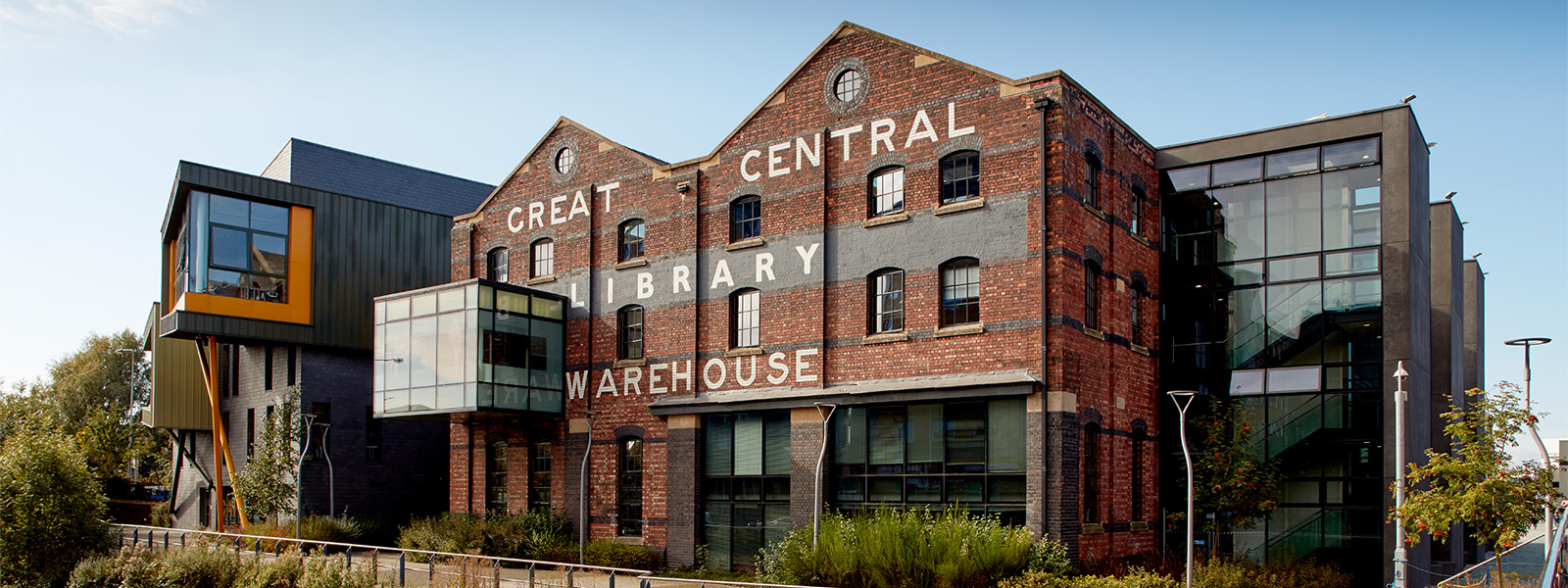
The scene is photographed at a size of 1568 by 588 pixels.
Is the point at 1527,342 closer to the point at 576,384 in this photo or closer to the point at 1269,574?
the point at 1269,574

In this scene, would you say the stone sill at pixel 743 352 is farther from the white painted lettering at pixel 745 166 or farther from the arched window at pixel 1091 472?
the arched window at pixel 1091 472

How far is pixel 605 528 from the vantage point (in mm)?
27578

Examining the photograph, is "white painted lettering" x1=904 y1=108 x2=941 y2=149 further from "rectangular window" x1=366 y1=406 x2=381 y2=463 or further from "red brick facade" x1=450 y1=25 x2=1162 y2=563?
"rectangular window" x1=366 y1=406 x2=381 y2=463

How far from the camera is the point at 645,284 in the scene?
27.9 meters

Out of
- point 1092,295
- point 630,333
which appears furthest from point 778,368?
point 1092,295

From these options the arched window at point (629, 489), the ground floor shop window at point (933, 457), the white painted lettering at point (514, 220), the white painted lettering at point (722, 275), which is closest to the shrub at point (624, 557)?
the arched window at point (629, 489)

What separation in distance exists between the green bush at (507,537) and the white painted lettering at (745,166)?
31.2 ft

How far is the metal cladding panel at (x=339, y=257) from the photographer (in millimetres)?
33281

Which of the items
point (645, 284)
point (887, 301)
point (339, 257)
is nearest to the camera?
point (887, 301)

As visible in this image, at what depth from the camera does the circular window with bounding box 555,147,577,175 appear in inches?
1185

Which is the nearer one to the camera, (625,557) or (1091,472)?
(1091,472)

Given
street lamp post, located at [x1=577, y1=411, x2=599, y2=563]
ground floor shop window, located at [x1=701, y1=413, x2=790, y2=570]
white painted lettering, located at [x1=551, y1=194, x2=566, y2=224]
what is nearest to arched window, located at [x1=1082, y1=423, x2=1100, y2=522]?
ground floor shop window, located at [x1=701, y1=413, x2=790, y2=570]

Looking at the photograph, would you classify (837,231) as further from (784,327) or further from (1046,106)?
(1046,106)

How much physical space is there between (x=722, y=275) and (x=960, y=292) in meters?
6.12
